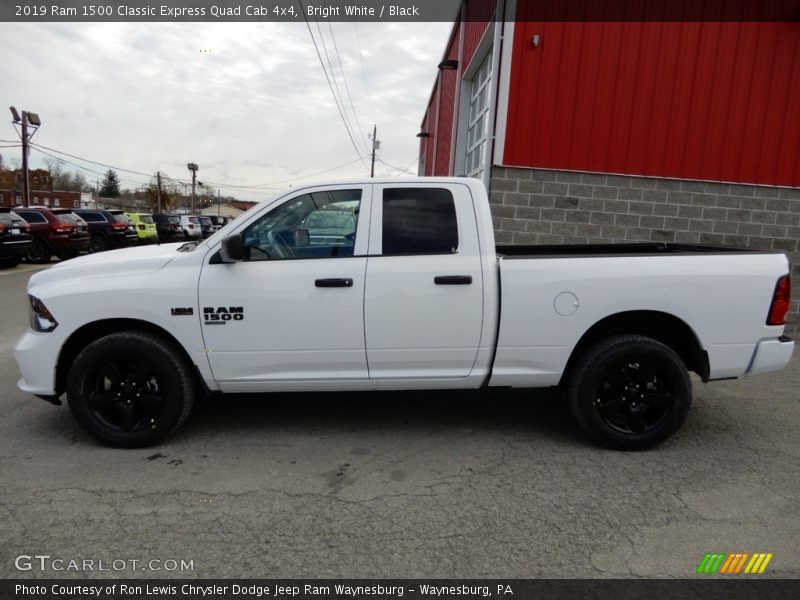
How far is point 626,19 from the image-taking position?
26.8 feet

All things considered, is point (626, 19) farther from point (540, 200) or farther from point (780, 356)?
point (780, 356)

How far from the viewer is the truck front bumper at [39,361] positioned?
13.4 ft

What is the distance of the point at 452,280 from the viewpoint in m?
4.09

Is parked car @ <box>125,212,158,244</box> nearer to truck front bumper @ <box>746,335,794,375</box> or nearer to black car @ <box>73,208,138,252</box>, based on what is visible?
black car @ <box>73,208,138,252</box>

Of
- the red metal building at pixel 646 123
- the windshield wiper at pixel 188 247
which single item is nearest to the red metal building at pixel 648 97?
the red metal building at pixel 646 123

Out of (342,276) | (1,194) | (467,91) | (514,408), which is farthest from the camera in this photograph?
(1,194)

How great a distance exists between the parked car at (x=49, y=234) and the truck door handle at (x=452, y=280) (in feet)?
54.5

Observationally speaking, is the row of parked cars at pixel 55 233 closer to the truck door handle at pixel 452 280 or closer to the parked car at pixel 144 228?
the parked car at pixel 144 228

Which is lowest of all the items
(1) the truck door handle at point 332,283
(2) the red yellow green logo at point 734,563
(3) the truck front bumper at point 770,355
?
(2) the red yellow green logo at point 734,563

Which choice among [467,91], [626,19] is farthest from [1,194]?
→ [626,19]
